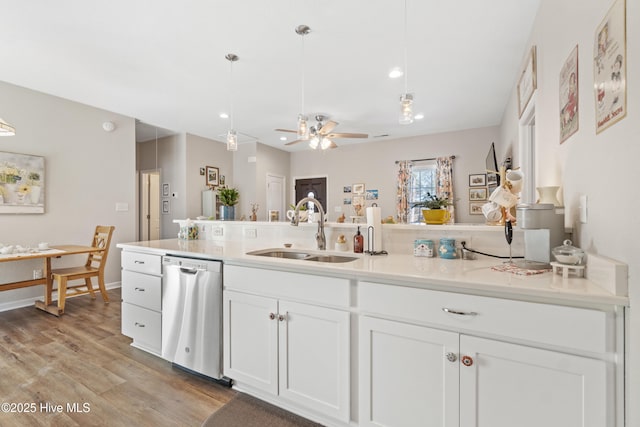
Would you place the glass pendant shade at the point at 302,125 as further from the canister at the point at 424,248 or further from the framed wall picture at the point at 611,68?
the framed wall picture at the point at 611,68

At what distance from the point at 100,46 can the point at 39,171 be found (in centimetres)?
213

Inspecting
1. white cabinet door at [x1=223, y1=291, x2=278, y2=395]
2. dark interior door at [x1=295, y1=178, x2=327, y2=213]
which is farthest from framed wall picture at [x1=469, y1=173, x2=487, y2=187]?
white cabinet door at [x1=223, y1=291, x2=278, y2=395]

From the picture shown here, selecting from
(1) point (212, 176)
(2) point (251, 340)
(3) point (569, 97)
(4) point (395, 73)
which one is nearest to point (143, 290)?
(2) point (251, 340)

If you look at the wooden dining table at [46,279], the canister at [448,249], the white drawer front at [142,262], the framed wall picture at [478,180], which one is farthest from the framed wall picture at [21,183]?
the framed wall picture at [478,180]

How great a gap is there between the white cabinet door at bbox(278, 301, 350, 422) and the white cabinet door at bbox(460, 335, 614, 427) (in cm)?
55

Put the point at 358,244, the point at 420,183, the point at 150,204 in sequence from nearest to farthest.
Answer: the point at 358,244 < the point at 420,183 < the point at 150,204

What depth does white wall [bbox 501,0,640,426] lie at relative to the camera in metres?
0.91

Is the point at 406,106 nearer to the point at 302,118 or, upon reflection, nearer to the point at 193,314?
the point at 302,118

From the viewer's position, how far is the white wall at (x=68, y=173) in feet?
11.9

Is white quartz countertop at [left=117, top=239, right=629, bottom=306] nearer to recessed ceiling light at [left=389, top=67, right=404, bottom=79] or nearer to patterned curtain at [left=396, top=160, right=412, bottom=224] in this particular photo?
recessed ceiling light at [left=389, top=67, right=404, bottom=79]

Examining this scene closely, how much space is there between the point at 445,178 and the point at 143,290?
5519mm

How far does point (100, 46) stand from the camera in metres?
2.74

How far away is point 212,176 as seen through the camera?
6.34m

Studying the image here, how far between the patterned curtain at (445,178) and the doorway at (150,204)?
5812mm
